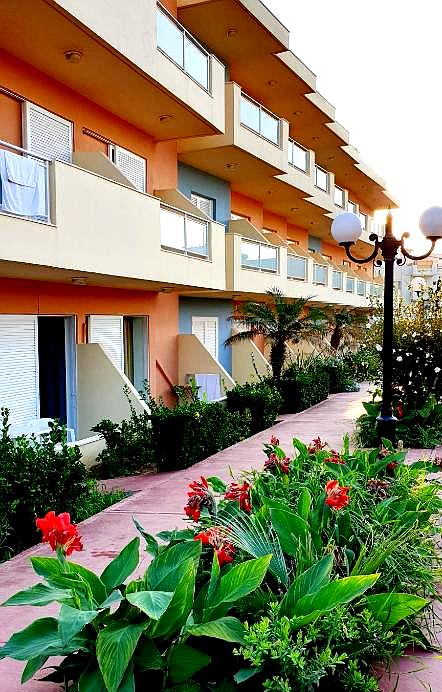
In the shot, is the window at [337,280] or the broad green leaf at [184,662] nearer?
the broad green leaf at [184,662]

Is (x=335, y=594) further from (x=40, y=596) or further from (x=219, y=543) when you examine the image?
(x=40, y=596)

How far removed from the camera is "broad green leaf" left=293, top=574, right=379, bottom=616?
3463 mm

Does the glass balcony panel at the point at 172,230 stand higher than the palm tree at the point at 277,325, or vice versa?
the glass balcony panel at the point at 172,230

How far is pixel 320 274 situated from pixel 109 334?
13.8 metres

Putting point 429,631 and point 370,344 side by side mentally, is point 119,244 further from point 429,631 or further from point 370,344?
point 429,631

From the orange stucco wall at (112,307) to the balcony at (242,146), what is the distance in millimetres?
3731

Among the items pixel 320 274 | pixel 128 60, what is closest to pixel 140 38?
pixel 128 60

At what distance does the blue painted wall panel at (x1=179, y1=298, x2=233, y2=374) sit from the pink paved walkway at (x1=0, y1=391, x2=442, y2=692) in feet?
12.6

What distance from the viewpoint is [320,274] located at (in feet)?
83.8

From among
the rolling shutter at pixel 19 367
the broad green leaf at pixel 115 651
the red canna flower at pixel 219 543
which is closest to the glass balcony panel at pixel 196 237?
the rolling shutter at pixel 19 367

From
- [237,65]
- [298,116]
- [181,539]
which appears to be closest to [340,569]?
[181,539]

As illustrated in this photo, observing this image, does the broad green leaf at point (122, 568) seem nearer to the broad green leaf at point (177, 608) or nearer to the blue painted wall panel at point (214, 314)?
the broad green leaf at point (177, 608)

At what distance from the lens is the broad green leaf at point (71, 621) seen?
3022mm

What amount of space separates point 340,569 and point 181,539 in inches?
42.7
